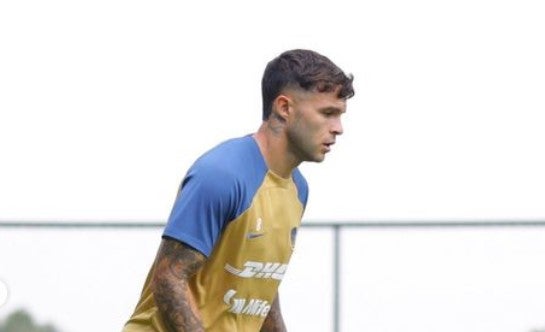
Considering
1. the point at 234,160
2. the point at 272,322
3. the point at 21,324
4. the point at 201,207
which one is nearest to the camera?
the point at 201,207

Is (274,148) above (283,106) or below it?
below

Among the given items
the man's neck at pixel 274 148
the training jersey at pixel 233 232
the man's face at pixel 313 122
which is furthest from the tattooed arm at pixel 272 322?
the man's face at pixel 313 122

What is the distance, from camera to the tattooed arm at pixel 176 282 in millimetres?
7684

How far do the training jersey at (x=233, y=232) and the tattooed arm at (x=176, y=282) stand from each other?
0.12 ft

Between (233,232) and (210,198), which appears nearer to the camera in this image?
(210,198)

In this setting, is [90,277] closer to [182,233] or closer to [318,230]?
[318,230]

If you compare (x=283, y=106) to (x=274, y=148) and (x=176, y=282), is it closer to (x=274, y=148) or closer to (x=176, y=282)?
(x=274, y=148)

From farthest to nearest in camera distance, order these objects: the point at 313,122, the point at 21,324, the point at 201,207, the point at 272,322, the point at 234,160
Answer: the point at 21,324 → the point at 272,322 → the point at 313,122 → the point at 234,160 → the point at 201,207

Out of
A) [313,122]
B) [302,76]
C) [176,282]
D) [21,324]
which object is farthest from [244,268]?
[21,324]

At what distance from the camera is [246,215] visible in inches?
308

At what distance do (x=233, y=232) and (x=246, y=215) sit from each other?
0.07 m

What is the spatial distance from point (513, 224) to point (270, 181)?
4.03 m

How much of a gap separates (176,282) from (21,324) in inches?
195

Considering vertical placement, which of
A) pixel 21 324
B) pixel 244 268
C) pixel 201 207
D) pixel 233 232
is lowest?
pixel 21 324
